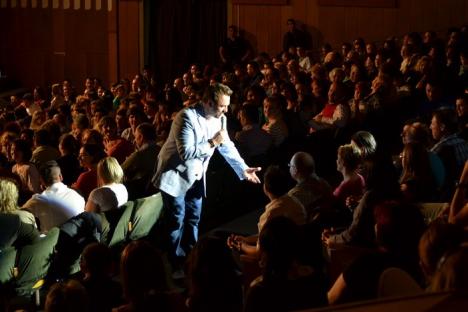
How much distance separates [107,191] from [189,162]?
2.24 ft

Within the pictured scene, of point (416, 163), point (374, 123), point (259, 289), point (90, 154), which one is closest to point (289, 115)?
point (374, 123)

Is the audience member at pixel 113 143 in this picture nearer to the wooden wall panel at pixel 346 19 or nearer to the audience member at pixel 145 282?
the audience member at pixel 145 282

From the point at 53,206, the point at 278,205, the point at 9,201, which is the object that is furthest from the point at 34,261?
the point at 278,205

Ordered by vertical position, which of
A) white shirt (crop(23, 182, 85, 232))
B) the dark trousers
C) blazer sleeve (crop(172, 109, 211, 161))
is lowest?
the dark trousers

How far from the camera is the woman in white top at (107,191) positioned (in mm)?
6020

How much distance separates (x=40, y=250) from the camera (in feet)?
17.2

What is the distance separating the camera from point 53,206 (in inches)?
231

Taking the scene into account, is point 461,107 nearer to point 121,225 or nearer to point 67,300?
point 121,225

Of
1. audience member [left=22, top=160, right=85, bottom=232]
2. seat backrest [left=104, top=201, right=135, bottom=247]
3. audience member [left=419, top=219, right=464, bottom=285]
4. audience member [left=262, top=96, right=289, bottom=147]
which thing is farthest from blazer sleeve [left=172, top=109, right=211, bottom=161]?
audience member [left=419, top=219, right=464, bottom=285]

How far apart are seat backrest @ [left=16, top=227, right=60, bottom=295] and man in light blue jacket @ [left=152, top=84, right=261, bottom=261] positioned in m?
1.20

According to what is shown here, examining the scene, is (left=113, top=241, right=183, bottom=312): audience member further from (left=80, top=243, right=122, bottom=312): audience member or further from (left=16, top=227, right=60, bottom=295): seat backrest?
(left=16, top=227, right=60, bottom=295): seat backrest

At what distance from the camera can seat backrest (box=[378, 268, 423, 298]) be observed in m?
3.28

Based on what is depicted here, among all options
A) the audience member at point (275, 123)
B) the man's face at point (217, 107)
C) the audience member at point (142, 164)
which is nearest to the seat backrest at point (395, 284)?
the man's face at point (217, 107)

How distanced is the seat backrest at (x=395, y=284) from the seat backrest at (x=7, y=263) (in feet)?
8.88
